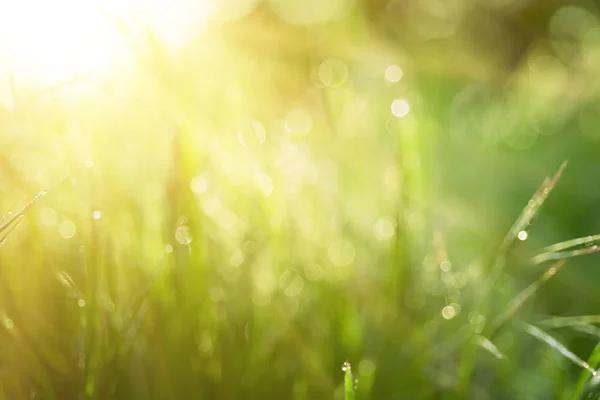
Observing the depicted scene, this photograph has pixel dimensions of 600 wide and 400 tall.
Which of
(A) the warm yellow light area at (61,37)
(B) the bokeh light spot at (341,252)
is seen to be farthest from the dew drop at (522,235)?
(A) the warm yellow light area at (61,37)

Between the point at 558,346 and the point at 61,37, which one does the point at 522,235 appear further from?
the point at 61,37

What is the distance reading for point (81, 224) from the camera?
0.56 m

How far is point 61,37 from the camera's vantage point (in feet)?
2.35

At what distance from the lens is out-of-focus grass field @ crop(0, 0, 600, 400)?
555 millimetres

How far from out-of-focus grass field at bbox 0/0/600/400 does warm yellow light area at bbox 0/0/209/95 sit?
0.02m

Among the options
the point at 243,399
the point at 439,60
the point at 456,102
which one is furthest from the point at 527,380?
the point at 439,60

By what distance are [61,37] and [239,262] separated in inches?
12.6

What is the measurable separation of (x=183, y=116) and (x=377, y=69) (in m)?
1.08

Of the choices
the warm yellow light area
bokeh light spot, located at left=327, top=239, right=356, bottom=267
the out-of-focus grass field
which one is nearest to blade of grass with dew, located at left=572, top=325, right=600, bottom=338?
the out-of-focus grass field

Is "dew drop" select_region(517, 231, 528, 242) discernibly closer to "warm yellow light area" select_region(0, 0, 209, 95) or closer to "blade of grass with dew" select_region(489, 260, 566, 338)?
"blade of grass with dew" select_region(489, 260, 566, 338)

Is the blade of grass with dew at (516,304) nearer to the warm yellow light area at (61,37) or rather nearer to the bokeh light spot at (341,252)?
the bokeh light spot at (341,252)

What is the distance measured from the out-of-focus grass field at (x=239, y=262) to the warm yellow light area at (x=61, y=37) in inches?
0.9

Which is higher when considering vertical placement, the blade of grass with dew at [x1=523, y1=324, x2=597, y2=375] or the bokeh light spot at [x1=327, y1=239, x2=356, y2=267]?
the blade of grass with dew at [x1=523, y1=324, x2=597, y2=375]

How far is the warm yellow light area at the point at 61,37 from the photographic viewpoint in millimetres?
649
